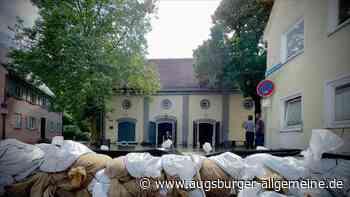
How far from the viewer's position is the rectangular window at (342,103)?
147 cm

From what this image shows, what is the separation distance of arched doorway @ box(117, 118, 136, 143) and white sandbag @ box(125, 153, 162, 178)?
5.65 metres

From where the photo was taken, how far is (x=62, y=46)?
3615mm

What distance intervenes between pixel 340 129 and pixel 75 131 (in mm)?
2596

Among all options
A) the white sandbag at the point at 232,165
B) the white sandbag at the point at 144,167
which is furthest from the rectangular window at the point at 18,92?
the white sandbag at the point at 232,165

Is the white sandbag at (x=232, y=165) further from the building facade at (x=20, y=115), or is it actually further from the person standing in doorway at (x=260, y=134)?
the person standing in doorway at (x=260, y=134)

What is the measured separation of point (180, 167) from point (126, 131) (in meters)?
6.32

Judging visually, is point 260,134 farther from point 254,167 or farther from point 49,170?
point 49,170

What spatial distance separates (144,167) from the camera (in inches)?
51.7

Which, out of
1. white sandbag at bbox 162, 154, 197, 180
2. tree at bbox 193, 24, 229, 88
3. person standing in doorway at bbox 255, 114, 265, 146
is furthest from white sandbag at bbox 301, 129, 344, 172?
tree at bbox 193, 24, 229, 88

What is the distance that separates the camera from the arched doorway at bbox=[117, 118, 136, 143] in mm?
6931

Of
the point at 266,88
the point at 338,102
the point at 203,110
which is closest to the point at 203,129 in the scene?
the point at 203,110

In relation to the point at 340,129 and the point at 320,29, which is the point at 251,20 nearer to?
the point at 320,29

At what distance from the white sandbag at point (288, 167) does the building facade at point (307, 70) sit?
32 centimetres

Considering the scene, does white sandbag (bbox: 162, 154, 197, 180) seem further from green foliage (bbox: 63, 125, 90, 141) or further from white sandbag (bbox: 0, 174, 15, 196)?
green foliage (bbox: 63, 125, 90, 141)
